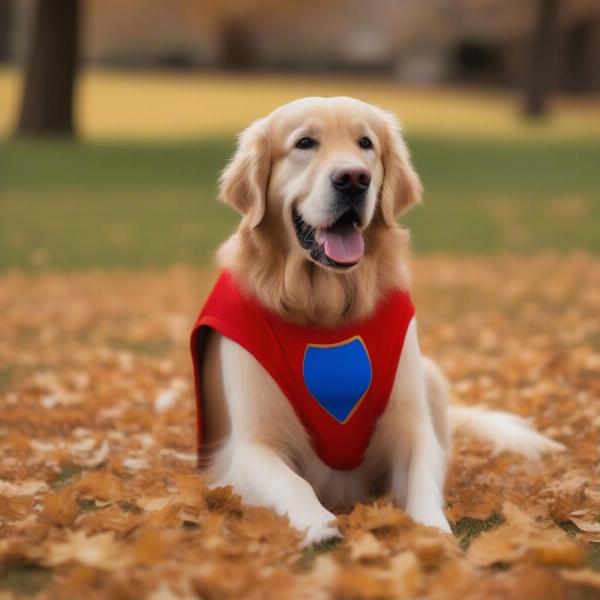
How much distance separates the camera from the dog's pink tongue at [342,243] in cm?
391

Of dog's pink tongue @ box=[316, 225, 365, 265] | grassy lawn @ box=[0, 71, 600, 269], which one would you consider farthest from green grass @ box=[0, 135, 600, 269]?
dog's pink tongue @ box=[316, 225, 365, 265]

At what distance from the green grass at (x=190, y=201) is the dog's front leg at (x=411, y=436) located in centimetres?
919

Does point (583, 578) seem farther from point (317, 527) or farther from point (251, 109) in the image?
point (251, 109)

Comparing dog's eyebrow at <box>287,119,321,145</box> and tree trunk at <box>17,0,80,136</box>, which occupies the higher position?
dog's eyebrow at <box>287,119,321,145</box>

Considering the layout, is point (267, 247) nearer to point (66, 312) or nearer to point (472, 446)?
point (472, 446)

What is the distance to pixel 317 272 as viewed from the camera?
4074mm

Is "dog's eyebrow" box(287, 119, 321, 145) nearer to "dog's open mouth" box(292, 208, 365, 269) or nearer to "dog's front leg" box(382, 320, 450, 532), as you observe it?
"dog's open mouth" box(292, 208, 365, 269)

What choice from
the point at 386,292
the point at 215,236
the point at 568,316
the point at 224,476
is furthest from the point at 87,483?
the point at 215,236

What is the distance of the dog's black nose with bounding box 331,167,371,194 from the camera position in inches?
149

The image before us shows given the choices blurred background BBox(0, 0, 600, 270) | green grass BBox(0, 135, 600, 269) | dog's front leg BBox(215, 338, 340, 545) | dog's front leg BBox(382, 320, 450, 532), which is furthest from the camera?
blurred background BBox(0, 0, 600, 270)

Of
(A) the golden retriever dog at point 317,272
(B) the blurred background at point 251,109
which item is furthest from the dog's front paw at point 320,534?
(B) the blurred background at point 251,109

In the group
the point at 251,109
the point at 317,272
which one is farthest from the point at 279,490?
the point at 251,109

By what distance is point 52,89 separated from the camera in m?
21.5

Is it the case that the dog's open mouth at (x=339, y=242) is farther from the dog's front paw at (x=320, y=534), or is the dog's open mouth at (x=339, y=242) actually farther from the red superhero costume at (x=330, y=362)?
the dog's front paw at (x=320, y=534)
